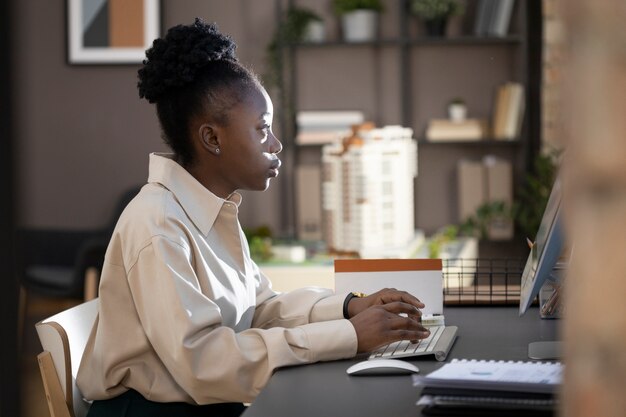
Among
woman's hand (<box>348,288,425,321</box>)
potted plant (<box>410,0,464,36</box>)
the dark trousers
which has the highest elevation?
potted plant (<box>410,0,464,36</box>)

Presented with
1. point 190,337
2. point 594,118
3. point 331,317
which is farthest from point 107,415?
point 594,118

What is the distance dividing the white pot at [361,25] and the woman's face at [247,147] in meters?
3.35

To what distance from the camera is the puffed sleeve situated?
59.3 inches

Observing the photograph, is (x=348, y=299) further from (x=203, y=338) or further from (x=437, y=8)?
(x=437, y=8)

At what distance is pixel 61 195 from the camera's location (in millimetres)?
5445

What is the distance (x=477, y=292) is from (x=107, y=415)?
0.87m

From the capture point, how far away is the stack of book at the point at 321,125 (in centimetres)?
509

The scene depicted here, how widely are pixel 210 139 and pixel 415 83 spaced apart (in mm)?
3534

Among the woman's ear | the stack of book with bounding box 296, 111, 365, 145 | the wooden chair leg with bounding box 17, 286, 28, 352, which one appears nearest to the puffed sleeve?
the woman's ear

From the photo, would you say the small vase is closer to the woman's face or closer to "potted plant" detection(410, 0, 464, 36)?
"potted plant" detection(410, 0, 464, 36)

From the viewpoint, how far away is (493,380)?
1245 millimetres

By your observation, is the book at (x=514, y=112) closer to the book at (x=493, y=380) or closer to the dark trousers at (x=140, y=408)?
the dark trousers at (x=140, y=408)

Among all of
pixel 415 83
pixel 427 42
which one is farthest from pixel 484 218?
pixel 427 42

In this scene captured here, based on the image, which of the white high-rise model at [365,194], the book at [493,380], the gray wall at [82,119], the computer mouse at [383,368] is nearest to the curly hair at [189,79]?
the computer mouse at [383,368]
